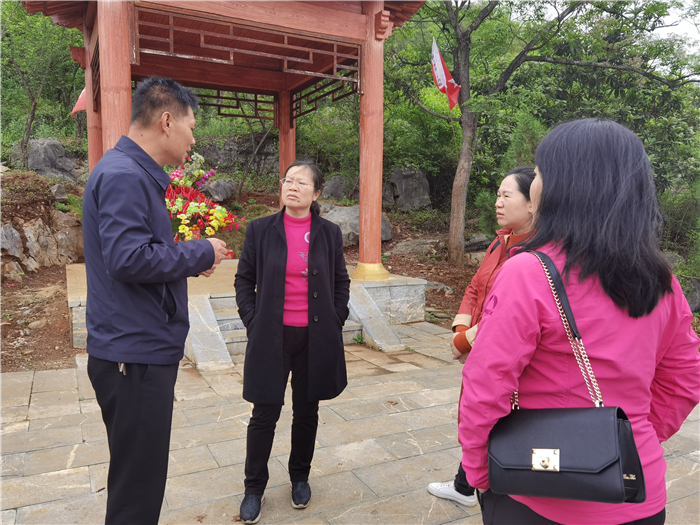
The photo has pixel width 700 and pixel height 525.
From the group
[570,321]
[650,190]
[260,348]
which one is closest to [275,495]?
[260,348]

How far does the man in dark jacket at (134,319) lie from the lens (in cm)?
166

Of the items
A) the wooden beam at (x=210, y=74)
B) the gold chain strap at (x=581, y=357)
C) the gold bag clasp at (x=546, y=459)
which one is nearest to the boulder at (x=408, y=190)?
the wooden beam at (x=210, y=74)

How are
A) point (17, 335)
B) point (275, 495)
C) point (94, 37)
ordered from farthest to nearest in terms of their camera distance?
point (94, 37)
point (17, 335)
point (275, 495)

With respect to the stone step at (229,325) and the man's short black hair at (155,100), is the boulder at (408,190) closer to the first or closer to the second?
the stone step at (229,325)

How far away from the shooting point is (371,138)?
732cm

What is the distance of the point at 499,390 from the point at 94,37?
26.2 ft

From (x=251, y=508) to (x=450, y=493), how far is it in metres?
1.05

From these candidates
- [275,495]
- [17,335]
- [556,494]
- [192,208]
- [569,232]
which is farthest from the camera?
[17,335]

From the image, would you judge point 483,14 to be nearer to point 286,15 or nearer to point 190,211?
point 286,15

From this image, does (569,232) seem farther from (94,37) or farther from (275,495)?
(94,37)

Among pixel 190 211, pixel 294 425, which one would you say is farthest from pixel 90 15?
pixel 294 425

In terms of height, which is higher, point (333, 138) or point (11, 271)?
point (333, 138)

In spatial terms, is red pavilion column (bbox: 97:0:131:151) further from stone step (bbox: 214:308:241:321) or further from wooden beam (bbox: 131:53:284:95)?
wooden beam (bbox: 131:53:284:95)

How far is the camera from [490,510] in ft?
4.32
